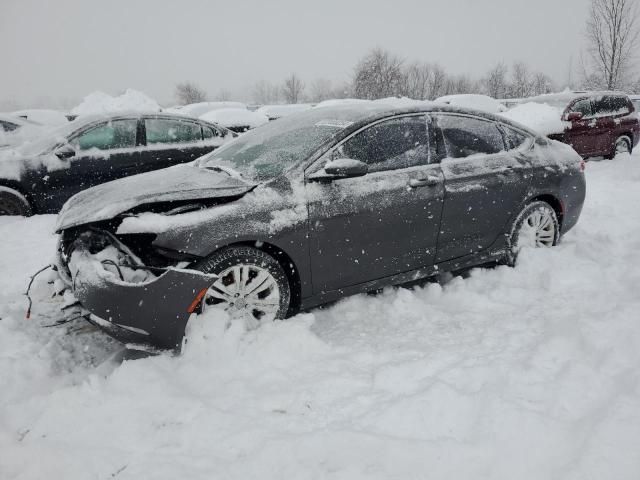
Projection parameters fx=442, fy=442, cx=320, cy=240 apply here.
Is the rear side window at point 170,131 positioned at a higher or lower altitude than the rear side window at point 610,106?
lower

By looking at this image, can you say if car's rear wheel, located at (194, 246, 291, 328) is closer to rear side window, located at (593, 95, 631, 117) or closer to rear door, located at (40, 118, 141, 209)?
rear door, located at (40, 118, 141, 209)

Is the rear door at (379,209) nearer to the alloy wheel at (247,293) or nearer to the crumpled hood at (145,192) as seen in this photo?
the alloy wheel at (247,293)

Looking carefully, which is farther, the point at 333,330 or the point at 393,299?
the point at 393,299

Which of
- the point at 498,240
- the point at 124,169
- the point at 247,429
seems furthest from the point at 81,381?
the point at 124,169

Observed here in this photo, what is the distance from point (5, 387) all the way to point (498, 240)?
3683mm

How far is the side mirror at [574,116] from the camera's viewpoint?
885 cm

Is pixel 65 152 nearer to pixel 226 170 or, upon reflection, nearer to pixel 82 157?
pixel 82 157

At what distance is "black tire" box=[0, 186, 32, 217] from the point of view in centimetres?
561

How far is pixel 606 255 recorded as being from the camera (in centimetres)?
409

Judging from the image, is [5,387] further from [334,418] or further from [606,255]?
[606,255]

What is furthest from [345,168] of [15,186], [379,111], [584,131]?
[584,131]

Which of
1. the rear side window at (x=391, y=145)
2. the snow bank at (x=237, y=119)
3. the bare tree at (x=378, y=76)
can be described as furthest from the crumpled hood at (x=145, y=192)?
the bare tree at (x=378, y=76)

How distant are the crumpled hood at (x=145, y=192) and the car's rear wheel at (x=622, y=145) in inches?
377

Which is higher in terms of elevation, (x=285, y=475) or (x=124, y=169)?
(x=124, y=169)
